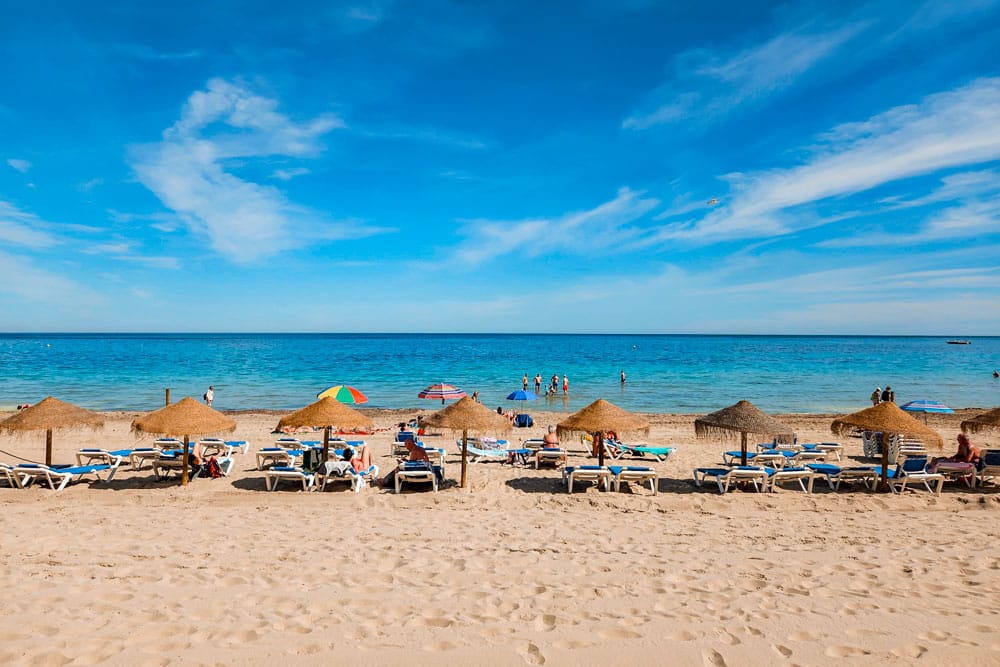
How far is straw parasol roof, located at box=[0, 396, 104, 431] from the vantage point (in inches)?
415

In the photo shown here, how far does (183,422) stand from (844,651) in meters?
10.4

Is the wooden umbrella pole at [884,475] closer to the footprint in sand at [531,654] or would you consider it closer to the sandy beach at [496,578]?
the sandy beach at [496,578]

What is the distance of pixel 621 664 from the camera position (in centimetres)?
422

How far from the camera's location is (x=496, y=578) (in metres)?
5.93

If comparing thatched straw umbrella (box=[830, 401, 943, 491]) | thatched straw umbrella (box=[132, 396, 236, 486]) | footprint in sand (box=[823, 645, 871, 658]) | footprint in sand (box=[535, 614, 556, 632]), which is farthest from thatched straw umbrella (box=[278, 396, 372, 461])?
thatched straw umbrella (box=[830, 401, 943, 491])

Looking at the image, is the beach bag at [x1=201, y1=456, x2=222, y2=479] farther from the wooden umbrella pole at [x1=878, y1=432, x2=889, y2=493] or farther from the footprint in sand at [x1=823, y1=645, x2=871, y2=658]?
the wooden umbrella pole at [x1=878, y1=432, x2=889, y2=493]

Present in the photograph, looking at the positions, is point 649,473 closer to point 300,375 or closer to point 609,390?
point 609,390

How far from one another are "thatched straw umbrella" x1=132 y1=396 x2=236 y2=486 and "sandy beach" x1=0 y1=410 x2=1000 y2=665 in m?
1.19

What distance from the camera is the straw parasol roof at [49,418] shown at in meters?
10.5

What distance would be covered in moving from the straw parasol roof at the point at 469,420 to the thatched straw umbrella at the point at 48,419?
6.97 m

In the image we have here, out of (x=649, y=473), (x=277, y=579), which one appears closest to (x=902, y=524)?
(x=649, y=473)

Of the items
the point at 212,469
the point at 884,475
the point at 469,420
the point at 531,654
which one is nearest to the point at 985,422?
the point at 884,475

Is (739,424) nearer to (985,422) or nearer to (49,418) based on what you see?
(985,422)

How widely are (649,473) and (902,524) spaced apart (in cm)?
393
